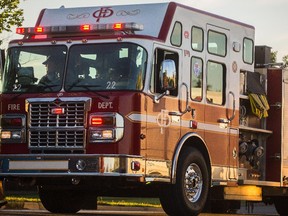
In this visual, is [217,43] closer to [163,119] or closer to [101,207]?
[163,119]

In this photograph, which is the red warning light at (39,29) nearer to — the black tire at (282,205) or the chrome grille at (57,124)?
the chrome grille at (57,124)

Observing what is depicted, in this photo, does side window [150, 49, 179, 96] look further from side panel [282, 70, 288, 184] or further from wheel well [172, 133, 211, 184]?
side panel [282, 70, 288, 184]

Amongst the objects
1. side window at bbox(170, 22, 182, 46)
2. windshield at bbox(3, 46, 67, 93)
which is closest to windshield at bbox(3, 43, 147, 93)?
windshield at bbox(3, 46, 67, 93)

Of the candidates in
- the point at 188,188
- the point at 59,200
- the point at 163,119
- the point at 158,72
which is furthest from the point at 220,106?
the point at 59,200

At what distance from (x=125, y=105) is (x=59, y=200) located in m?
3.25

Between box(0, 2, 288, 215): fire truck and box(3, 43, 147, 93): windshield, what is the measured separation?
15 mm

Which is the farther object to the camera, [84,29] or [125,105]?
[84,29]

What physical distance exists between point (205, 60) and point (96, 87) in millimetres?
2223

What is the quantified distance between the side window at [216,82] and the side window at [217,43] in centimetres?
19

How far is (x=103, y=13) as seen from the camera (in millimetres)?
17094

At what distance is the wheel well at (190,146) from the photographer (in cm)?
1638

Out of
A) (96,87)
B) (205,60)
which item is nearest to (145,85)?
(96,87)

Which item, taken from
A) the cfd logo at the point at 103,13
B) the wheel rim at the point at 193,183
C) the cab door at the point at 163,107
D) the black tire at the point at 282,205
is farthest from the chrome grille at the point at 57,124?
the black tire at the point at 282,205

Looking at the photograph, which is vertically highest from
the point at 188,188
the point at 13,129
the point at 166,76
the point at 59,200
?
the point at 166,76
